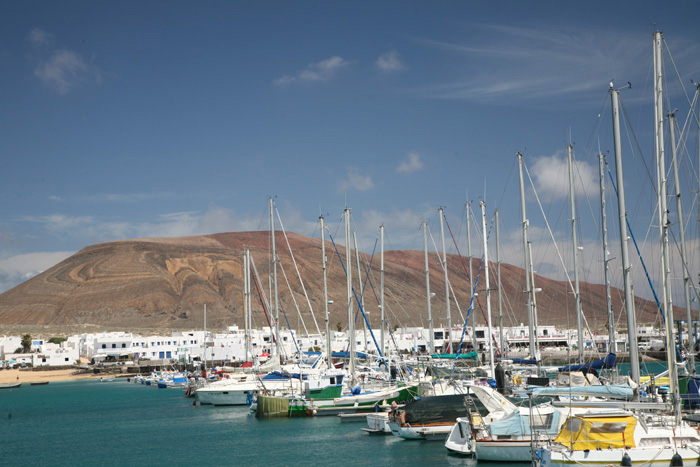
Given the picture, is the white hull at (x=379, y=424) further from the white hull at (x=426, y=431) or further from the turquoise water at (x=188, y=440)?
the white hull at (x=426, y=431)

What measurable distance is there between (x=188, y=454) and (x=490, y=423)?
15.6 m

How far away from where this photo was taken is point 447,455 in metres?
28.2

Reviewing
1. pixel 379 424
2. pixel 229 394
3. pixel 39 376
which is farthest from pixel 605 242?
pixel 39 376

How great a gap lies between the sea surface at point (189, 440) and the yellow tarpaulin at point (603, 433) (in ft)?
20.8

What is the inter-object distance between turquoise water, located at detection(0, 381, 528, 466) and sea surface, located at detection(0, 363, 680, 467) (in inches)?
1.8

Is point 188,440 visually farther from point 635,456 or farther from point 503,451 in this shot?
point 635,456

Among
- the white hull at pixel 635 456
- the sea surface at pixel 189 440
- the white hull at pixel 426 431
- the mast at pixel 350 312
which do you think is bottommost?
the sea surface at pixel 189 440

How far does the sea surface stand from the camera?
31.0 metres

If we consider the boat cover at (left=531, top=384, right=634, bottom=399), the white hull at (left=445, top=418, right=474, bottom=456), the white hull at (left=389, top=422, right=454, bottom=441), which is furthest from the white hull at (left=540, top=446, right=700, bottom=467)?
the white hull at (left=389, top=422, right=454, bottom=441)

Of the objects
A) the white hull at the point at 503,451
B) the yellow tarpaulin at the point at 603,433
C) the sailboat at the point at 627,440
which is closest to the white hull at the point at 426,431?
the white hull at the point at 503,451

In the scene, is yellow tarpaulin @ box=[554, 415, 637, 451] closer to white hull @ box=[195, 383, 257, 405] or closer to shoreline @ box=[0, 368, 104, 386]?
white hull @ box=[195, 383, 257, 405]

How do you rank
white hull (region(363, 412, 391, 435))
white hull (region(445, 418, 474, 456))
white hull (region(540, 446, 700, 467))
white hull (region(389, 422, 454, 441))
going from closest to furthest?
white hull (region(540, 446, 700, 467)) → white hull (region(445, 418, 474, 456)) → white hull (region(389, 422, 454, 441)) → white hull (region(363, 412, 391, 435))

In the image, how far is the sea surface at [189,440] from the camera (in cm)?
3103

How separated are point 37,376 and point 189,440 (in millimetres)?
86279
